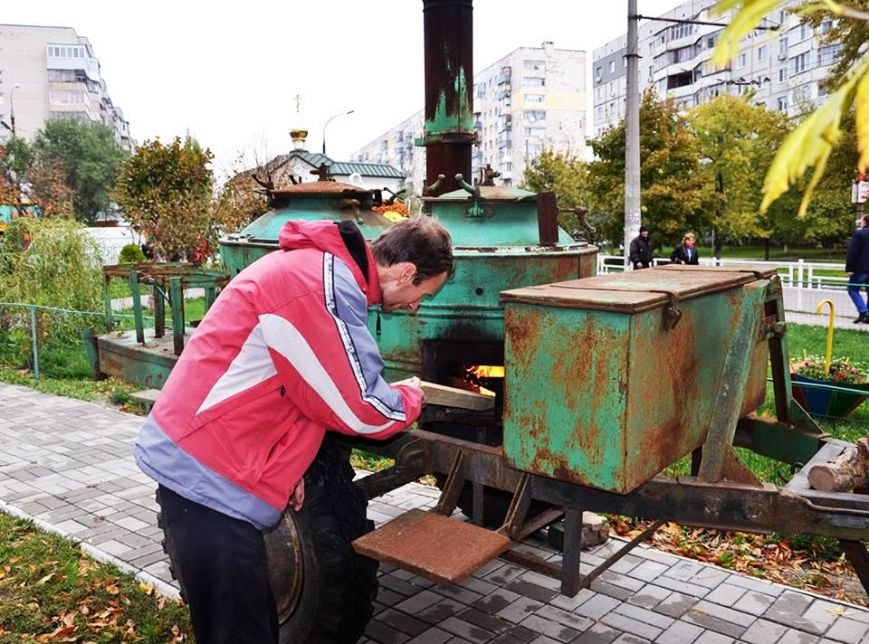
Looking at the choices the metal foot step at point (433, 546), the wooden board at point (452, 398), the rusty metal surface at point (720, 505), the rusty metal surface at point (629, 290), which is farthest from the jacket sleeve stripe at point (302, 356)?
the wooden board at point (452, 398)

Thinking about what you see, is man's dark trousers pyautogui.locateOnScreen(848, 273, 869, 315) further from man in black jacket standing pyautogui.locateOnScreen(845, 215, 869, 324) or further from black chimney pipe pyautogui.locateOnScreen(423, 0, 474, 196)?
black chimney pipe pyautogui.locateOnScreen(423, 0, 474, 196)

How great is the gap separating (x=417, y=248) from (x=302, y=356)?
21.8 inches

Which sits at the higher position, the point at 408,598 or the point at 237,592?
the point at 237,592

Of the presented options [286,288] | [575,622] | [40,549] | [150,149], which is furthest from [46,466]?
[150,149]

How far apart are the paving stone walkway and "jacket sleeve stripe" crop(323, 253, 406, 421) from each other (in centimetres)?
188

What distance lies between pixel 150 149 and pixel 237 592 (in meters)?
26.1

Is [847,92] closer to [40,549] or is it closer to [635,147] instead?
[40,549]

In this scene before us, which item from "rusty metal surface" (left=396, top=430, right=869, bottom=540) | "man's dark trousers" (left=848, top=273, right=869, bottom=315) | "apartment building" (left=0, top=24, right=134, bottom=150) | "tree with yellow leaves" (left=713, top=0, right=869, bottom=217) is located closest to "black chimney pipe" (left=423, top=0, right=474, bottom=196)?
"rusty metal surface" (left=396, top=430, right=869, bottom=540)

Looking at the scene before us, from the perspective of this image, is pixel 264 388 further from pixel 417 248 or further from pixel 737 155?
pixel 737 155

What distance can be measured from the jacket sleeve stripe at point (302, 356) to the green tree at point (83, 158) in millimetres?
58100

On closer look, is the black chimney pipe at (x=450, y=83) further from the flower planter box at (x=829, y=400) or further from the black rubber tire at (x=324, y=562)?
the flower planter box at (x=829, y=400)

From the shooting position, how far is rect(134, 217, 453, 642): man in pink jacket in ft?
8.11

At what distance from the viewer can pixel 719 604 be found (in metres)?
4.27

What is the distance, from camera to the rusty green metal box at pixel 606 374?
2711mm
